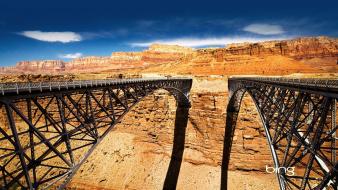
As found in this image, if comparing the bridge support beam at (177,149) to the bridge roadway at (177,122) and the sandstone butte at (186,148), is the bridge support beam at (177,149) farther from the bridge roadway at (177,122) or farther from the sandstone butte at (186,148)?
the sandstone butte at (186,148)

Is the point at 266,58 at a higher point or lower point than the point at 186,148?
higher

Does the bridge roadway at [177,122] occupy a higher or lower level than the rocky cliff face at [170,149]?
higher

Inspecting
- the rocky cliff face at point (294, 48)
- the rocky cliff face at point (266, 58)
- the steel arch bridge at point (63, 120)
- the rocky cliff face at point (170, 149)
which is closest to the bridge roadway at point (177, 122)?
the steel arch bridge at point (63, 120)

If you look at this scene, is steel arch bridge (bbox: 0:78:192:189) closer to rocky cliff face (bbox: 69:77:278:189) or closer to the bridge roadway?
the bridge roadway

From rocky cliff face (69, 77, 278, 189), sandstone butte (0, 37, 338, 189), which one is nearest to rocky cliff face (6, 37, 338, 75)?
sandstone butte (0, 37, 338, 189)

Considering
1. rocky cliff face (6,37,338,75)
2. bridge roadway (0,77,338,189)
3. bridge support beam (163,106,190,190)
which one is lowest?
bridge support beam (163,106,190,190)

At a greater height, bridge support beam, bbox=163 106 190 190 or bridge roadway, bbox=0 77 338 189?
bridge roadway, bbox=0 77 338 189

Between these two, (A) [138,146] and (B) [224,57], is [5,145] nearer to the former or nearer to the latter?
(A) [138,146]

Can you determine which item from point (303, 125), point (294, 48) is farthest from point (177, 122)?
point (294, 48)

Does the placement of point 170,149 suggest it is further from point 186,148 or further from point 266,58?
point 266,58
